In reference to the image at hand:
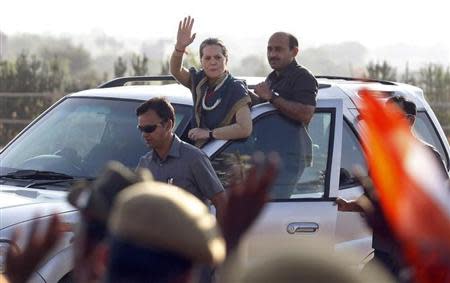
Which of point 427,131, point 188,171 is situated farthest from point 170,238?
point 427,131

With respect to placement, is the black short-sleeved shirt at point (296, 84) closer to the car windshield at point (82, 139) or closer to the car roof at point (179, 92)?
the car roof at point (179, 92)

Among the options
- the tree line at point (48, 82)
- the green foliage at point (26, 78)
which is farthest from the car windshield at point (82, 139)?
the green foliage at point (26, 78)

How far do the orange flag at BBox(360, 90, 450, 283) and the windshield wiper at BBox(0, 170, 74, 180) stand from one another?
466 cm

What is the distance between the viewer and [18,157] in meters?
6.62

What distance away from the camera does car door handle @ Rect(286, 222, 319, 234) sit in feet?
20.2

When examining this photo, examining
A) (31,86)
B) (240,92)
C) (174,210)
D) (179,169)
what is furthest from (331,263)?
(31,86)

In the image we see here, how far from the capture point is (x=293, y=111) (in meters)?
6.39

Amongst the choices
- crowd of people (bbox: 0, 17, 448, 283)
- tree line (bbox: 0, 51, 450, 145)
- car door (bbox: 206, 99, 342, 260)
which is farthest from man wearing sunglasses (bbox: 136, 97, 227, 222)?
tree line (bbox: 0, 51, 450, 145)

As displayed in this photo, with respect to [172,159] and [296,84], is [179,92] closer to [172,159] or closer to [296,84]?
[296,84]

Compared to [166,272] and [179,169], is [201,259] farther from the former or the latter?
[179,169]

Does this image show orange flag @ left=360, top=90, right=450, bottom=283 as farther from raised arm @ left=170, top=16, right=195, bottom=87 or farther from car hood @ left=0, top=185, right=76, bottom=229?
raised arm @ left=170, top=16, right=195, bottom=87

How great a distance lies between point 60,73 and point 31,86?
184cm

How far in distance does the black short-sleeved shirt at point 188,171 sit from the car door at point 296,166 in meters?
0.59

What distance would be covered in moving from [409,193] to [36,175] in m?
4.86
